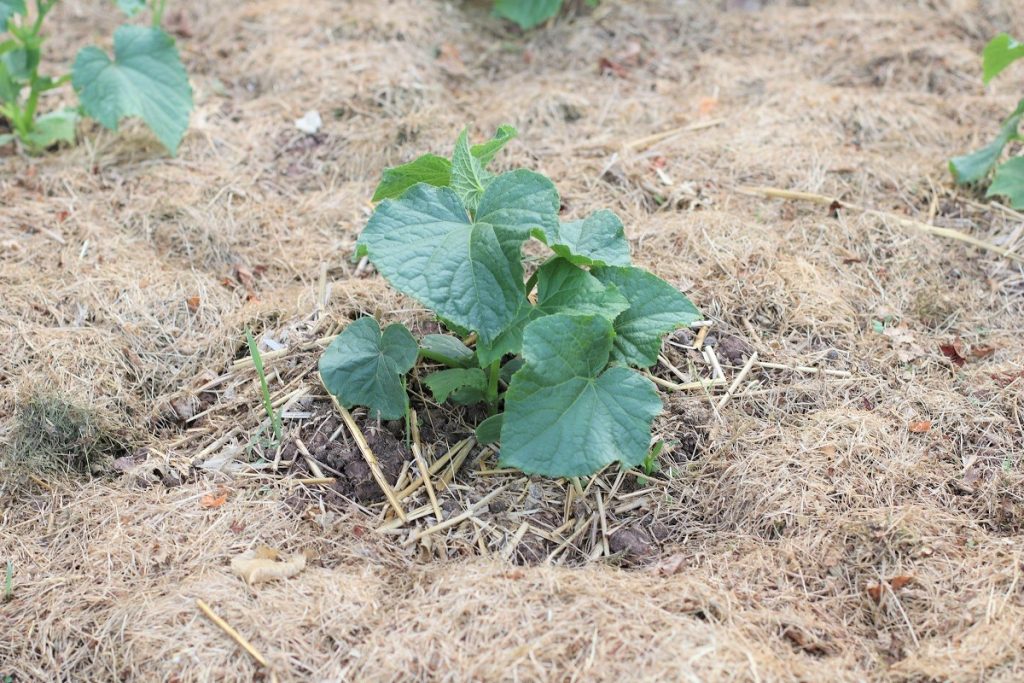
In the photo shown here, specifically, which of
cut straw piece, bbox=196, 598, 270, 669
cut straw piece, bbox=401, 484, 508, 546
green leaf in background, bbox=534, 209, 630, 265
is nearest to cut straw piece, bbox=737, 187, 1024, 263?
green leaf in background, bbox=534, 209, 630, 265

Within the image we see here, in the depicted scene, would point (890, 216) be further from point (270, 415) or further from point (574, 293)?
point (270, 415)

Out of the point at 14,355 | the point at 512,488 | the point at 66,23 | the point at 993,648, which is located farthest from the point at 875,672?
the point at 66,23

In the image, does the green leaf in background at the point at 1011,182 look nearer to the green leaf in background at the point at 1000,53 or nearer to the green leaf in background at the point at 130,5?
the green leaf in background at the point at 1000,53

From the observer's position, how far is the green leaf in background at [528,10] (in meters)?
3.80

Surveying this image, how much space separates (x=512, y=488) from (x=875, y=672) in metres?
0.90

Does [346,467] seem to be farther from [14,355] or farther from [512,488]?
[14,355]

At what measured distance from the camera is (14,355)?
2.37 m

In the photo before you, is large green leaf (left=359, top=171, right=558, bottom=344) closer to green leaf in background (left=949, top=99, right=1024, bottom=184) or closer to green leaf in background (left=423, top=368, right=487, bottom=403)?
green leaf in background (left=423, top=368, right=487, bottom=403)

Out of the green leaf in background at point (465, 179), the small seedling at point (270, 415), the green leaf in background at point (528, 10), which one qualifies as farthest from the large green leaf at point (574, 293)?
the green leaf in background at point (528, 10)

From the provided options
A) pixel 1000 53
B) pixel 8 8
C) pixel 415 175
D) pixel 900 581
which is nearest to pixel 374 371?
pixel 415 175

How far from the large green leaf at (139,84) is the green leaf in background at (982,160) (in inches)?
106

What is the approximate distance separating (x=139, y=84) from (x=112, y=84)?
9 centimetres

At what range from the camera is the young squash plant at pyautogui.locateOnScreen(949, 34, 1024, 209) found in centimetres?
287

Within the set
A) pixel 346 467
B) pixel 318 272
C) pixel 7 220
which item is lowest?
pixel 346 467
